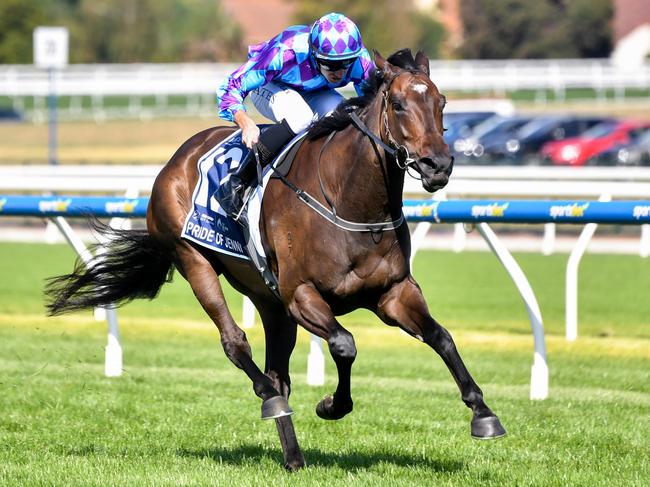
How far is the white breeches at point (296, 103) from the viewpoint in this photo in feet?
18.9

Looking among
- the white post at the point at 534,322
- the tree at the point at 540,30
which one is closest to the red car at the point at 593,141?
the white post at the point at 534,322

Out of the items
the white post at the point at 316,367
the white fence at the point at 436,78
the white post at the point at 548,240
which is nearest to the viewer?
the white post at the point at 316,367

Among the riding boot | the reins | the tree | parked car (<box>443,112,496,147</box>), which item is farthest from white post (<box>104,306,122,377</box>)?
the tree

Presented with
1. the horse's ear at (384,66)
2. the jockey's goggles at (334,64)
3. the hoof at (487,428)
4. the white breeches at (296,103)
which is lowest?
the hoof at (487,428)

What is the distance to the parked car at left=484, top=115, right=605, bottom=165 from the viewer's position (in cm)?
2772

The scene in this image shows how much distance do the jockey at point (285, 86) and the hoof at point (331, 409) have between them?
1.01 meters

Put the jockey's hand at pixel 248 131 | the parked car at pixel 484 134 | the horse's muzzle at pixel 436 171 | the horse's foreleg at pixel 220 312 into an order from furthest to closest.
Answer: the parked car at pixel 484 134 < the jockey's hand at pixel 248 131 < the horse's foreleg at pixel 220 312 < the horse's muzzle at pixel 436 171

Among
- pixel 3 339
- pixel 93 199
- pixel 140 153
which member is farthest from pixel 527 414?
pixel 140 153

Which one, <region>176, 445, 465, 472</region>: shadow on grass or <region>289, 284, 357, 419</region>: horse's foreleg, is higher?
<region>289, 284, 357, 419</region>: horse's foreleg

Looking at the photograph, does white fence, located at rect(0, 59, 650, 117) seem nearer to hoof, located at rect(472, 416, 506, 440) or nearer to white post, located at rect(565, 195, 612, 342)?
white post, located at rect(565, 195, 612, 342)

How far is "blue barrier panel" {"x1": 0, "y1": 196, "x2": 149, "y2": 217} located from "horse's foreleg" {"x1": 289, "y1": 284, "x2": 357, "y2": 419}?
113 inches

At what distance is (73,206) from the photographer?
7.96 meters

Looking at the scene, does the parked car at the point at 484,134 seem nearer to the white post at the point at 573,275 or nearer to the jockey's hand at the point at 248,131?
the white post at the point at 573,275

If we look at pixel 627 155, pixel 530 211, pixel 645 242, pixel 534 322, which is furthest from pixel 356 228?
pixel 627 155
